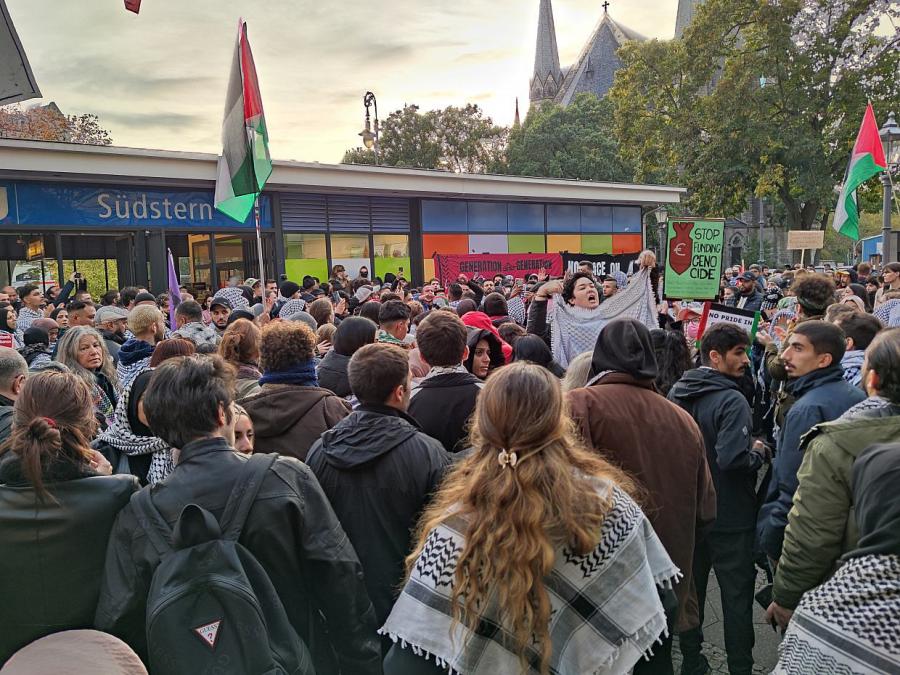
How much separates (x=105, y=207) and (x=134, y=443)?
48.6 ft

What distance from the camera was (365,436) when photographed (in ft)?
9.94

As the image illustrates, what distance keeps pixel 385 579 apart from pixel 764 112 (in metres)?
30.8

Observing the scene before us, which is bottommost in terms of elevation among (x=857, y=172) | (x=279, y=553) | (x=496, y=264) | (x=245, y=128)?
(x=279, y=553)

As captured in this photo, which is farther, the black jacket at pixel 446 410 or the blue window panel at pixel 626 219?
→ the blue window panel at pixel 626 219

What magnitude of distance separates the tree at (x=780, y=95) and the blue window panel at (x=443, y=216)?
12757 millimetres

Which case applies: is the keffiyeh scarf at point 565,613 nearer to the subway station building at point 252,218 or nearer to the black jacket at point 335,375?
the black jacket at point 335,375

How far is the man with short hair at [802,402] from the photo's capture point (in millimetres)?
3318

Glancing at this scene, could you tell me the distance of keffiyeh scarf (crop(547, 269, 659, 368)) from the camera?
6.83 metres

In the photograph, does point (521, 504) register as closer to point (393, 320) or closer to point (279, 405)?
point (279, 405)

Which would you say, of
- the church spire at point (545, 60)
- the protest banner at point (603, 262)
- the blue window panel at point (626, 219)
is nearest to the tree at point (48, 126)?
the blue window panel at point (626, 219)

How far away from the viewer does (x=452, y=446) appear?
12.1ft

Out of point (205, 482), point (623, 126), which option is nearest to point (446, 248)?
point (623, 126)

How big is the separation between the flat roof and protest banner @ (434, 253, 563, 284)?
6.40 ft

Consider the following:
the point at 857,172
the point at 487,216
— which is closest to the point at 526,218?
the point at 487,216
